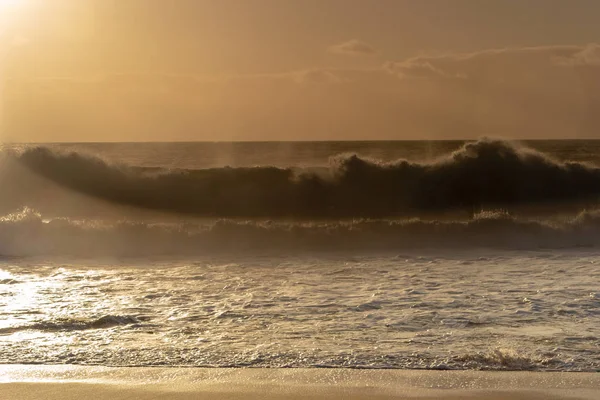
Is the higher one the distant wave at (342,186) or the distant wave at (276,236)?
the distant wave at (342,186)

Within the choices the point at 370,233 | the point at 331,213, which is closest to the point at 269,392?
the point at 370,233

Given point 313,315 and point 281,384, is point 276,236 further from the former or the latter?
point 281,384

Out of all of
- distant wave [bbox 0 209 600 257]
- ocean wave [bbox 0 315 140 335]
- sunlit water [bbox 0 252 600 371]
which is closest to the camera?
sunlit water [bbox 0 252 600 371]

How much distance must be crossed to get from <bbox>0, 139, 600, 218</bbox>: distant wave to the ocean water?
54 millimetres

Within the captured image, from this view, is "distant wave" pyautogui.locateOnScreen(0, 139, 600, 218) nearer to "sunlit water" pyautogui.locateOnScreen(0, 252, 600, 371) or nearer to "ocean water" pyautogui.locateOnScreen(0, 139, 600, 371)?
"ocean water" pyautogui.locateOnScreen(0, 139, 600, 371)

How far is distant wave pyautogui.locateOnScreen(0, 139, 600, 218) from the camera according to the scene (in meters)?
18.7

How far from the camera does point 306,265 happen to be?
33.9 feet

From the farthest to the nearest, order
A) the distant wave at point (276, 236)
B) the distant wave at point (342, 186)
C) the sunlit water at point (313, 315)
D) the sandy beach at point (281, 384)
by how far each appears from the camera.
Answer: the distant wave at point (342, 186) → the distant wave at point (276, 236) → the sunlit water at point (313, 315) → the sandy beach at point (281, 384)

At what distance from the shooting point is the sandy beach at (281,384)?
14.2 feet

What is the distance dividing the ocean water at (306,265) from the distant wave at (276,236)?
0.16 ft

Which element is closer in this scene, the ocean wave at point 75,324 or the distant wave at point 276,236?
the ocean wave at point 75,324

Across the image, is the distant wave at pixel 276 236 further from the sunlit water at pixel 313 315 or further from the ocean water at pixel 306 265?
the sunlit water at pixel 313 315

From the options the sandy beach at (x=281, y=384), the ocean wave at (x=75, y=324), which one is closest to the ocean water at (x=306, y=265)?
the ocean wave at (x=75, y=324)

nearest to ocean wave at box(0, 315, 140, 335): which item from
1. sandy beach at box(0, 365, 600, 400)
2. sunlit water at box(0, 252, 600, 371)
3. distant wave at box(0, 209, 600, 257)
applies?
sunlit water at box(0, 252, 600, 371)
